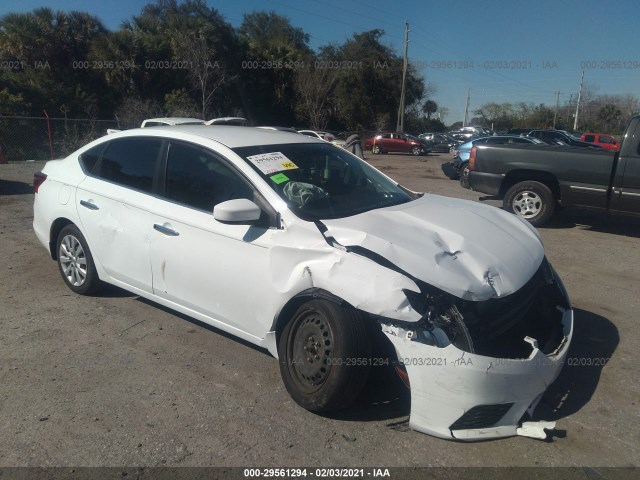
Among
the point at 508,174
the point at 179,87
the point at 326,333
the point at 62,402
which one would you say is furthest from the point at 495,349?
the point at 179,87

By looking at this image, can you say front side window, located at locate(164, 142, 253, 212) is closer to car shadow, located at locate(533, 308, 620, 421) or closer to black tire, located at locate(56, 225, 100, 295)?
black tire, located at locate(56, 225, 100, 295)

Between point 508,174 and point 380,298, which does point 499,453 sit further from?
point 508,174

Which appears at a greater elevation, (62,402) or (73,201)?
(73,201)

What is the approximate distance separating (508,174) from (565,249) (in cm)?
212

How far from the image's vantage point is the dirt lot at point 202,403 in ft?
9.42

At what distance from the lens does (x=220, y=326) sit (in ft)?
12.3

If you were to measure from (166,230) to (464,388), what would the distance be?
7.82ft

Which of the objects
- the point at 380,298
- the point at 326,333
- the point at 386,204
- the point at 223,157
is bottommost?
→ the point at 326,333

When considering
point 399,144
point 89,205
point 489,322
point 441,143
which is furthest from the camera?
point 441,143

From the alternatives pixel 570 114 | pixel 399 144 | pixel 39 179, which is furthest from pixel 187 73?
pixel 570 114

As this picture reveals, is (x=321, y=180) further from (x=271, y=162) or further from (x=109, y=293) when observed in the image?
(x=109, y=293)

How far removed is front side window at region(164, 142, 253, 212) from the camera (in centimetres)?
376

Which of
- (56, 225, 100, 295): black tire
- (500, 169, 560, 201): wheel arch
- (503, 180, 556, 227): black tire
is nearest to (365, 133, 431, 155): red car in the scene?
(500, 169, 560, 201): wheel arch

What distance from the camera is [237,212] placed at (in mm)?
3322
